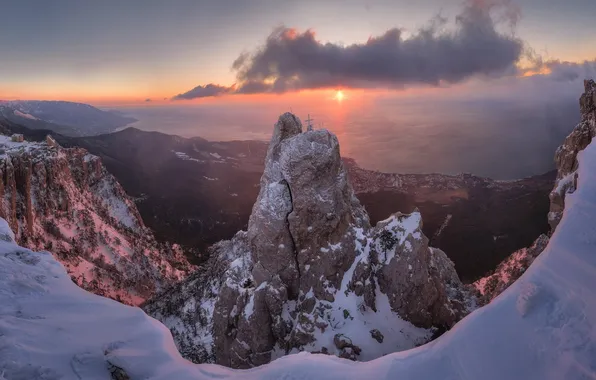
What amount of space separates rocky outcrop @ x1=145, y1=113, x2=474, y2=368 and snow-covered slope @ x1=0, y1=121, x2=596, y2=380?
17275mm

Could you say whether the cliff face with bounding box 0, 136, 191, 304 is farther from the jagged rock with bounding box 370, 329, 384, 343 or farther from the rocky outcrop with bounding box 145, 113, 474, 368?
the jagged rock with bounding box 370, 329, 384, 343

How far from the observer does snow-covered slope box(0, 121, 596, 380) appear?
24.5 feet

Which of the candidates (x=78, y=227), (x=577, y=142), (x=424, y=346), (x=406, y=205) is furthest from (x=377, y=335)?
(x=406, y=205)

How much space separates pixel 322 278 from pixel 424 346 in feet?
68.2

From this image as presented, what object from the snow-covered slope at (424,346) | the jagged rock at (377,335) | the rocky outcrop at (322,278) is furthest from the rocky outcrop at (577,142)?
the jagged rock at (377,335)

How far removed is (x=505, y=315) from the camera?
8.42m

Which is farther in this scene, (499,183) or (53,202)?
(499,183)

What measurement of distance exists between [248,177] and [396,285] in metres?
152

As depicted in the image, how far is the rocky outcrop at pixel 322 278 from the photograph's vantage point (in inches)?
1042

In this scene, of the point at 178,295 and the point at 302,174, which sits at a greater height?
the point at 302,174

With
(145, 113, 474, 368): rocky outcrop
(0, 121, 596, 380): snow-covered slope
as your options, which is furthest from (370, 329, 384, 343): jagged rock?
(0, 121, 596, 380): snow-covered slope

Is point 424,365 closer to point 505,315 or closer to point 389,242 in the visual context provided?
point 505,315

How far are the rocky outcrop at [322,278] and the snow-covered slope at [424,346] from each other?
17275 mm

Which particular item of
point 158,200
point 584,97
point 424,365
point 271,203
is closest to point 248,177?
point 158,200
